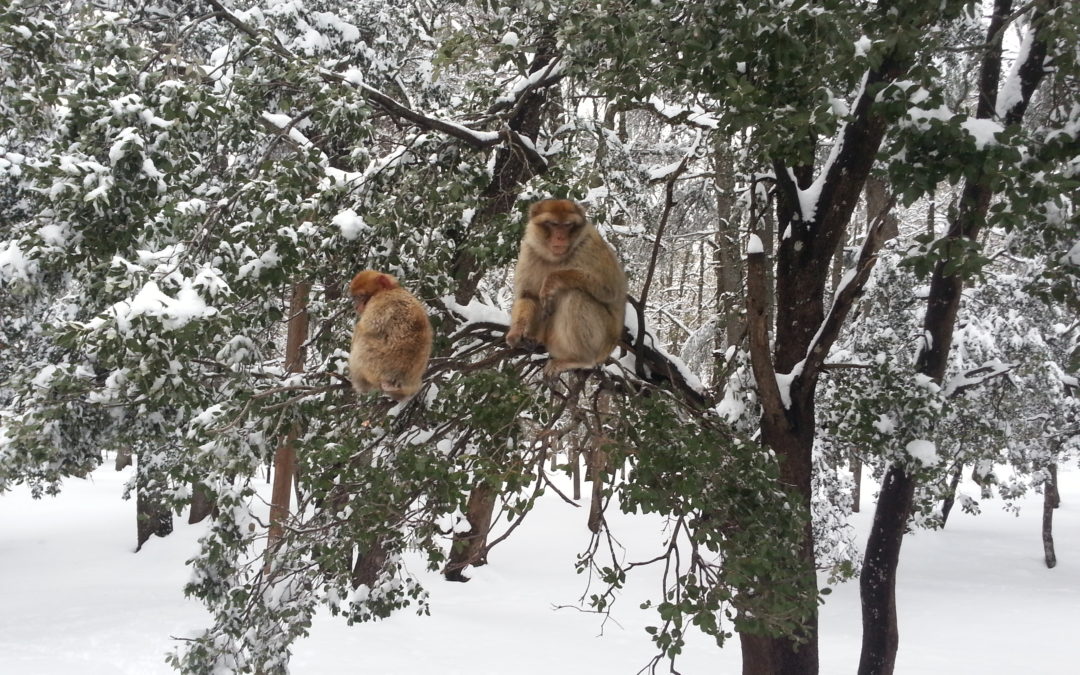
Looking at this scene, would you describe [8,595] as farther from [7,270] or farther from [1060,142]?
[1060,142]

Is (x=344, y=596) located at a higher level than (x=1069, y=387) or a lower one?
lower

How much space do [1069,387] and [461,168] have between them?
9.21 meters

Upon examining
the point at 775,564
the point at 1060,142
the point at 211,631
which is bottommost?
the point at 211,631

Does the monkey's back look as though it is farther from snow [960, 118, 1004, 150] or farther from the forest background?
snow [960, 118, 1004, 150]

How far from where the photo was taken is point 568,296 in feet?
14.1

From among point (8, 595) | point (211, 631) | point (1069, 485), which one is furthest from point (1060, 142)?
point (1069, 485)

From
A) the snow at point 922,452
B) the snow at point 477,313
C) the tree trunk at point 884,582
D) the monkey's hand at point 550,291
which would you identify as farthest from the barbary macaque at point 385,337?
the tree trunk at point 884,582

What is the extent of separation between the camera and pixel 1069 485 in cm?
3662

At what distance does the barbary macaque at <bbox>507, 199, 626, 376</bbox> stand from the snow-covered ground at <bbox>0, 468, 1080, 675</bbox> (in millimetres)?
5112

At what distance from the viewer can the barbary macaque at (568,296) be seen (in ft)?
14.0

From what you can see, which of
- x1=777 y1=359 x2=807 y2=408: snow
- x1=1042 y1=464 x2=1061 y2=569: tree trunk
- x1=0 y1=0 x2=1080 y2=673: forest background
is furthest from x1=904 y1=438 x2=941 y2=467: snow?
x1=1042 y1=464 x2=1061 y2=569: tree trunk

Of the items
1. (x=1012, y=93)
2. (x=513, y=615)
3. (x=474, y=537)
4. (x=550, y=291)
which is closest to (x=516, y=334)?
(x=550, y=291)

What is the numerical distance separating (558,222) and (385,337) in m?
0.98

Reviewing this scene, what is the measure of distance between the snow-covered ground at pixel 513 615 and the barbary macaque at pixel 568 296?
201 inches
